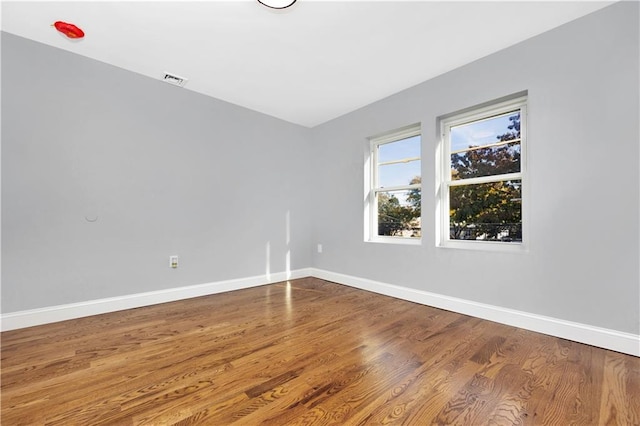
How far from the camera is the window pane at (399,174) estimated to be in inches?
125

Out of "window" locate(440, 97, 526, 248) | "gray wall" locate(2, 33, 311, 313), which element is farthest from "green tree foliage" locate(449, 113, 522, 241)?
"gray wall" locate(2, 33, 311, 313)

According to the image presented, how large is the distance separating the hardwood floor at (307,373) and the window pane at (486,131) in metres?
1.69

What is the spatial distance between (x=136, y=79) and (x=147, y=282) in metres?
2.14

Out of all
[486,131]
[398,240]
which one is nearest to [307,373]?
[398,240]

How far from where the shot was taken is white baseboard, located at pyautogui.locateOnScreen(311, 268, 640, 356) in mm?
1807

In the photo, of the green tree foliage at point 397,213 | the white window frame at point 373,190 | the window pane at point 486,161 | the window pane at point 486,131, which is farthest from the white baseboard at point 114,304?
the window pane at point 486,131

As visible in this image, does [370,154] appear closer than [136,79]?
No

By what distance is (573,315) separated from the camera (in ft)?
6.54

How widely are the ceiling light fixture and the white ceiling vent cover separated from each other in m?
1.49

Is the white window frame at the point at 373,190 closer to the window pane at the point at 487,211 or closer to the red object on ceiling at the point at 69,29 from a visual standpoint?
the window pane at the point at 487,211

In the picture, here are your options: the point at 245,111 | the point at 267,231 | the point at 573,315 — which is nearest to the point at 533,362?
the point at 573,315

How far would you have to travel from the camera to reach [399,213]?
3365 millimetres

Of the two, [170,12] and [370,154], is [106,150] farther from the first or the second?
[370,154]

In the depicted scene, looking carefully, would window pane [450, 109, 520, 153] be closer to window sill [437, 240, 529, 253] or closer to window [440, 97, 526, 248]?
window [440, 97, 526, 248]
